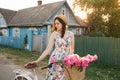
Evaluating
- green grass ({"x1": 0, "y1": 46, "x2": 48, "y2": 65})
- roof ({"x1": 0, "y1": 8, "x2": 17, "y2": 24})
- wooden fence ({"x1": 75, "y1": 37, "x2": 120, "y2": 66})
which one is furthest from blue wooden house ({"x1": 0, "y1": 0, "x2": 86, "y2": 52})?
wooden fence ({"x1": 75, "y1": 37, "x2": 120, "y2": 66})

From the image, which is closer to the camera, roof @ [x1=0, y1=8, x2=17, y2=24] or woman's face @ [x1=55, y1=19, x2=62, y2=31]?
woman's face @ [x1=55, y1=19, x2=62, y2=31]

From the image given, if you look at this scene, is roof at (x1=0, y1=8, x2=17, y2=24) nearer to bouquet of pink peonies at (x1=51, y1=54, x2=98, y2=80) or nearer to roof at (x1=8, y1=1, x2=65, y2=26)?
roof at (x1=8, y1=1, x2=65, y2=26)

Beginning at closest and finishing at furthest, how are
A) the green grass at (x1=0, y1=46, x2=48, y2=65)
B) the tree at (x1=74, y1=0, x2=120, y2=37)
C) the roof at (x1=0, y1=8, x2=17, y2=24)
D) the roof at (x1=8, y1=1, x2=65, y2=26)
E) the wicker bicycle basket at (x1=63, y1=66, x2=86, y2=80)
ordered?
the wicker bicycle basket at (x1=63, y1=66, x2=86, y2=80), the green grass at (x1=0, y1=46, x2=48, y2=65), the roof at (x1=8, y1=1, x2=65, y2=26), the tree at (x1=74, y1=0, x2=120, y2=37), the roof at (x1=0, y1=8, x2=17, y2=24)

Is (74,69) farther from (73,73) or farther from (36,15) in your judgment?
(36,15)

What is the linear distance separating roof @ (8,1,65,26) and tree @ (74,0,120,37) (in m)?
5.43

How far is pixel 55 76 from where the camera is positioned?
14.8 feet

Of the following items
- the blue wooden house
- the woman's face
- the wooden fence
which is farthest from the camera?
the blue wooden house

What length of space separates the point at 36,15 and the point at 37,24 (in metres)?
3.21

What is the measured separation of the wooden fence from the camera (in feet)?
51.3

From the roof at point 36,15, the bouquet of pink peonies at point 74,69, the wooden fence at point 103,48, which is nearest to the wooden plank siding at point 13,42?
the roof at point 36,15

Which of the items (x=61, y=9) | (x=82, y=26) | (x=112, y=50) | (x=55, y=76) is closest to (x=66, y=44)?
(x=55, y=76)

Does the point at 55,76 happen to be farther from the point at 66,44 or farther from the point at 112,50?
the point at 112,50

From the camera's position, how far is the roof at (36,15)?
92.9 ft

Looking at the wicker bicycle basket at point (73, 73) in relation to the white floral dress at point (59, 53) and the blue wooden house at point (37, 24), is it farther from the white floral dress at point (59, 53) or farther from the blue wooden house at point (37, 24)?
the blue wooden house at point (37, 24)
